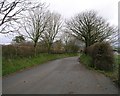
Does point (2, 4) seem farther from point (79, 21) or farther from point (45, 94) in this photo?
point (79, 21)

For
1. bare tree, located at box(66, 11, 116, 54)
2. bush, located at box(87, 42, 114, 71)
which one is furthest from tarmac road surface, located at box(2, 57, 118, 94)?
bare tree, located at box(66, 11, 116, 54)

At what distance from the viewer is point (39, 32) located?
51.2m

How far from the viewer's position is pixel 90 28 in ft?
172

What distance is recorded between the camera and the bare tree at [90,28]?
171ft

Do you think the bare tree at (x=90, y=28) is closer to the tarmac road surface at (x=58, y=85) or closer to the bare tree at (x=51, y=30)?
the bare tree at (x=51, y=30)

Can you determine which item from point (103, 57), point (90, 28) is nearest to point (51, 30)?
point (90, 28)

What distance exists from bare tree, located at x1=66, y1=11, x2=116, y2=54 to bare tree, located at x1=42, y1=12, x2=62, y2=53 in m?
6.53

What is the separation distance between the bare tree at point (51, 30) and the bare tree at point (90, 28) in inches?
257

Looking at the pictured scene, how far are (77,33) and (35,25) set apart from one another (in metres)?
10.6

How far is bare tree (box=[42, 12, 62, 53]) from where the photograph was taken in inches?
2312

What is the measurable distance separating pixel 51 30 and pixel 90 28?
12.9 m

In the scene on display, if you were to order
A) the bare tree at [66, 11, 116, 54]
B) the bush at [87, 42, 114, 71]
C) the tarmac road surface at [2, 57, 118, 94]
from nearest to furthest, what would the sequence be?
1. the tarmac road surface at [2, 57, 118, 94]
2. the bush at [87, 42, 114, 71]
3. the bare tree at [66, 11, 116, 54]

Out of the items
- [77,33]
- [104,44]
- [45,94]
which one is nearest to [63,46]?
[77,33]

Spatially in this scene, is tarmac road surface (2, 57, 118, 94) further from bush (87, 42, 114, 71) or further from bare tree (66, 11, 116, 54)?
bare tree (66, 11, 116, 54)
